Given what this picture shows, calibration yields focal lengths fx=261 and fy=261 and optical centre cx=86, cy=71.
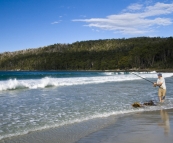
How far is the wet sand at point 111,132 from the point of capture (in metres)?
6.26

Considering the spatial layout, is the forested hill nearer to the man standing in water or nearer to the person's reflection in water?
the man standing in water

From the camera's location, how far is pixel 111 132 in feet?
23.1

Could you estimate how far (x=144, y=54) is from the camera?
131 m

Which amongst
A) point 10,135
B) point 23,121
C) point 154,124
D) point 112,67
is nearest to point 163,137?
point 154,124

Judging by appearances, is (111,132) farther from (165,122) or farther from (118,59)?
(118,59)

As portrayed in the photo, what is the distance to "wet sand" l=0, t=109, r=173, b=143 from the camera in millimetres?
6262

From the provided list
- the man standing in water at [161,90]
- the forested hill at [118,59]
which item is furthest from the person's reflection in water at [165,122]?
the forested hill at [118,59]

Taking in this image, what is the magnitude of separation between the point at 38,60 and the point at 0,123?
193 metres

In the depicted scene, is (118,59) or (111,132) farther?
(118,59)

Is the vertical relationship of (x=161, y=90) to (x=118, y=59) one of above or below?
below

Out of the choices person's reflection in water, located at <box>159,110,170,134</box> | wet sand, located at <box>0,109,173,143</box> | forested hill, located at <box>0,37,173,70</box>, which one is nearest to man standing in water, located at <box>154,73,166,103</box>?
person's reflection in water, located at <box>159,110,170,134</box>

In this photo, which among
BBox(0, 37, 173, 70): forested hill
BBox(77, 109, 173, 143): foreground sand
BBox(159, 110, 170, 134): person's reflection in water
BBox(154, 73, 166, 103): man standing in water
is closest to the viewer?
BBox(77, 109, 173, 143): foreground sand

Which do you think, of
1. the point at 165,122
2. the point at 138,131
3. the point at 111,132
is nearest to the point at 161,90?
the point at 165,122

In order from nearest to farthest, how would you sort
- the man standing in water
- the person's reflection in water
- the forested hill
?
the person's reflection in water < the man standing in water < the forested hill
